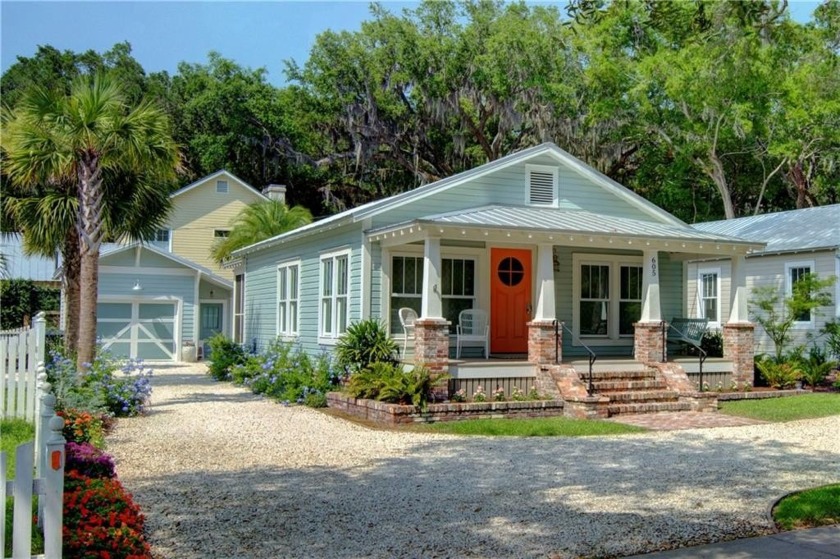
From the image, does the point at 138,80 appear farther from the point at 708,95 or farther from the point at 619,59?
the point at 708,95

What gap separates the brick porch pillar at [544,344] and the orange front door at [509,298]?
2.62 m

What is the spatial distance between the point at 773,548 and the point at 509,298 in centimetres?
1154

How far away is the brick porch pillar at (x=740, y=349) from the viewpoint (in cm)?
1627

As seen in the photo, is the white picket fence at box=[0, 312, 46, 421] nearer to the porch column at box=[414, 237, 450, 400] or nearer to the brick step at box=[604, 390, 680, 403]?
the porch column at box=[414, 237, 450, 400]

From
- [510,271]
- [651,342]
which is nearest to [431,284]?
[510,271]

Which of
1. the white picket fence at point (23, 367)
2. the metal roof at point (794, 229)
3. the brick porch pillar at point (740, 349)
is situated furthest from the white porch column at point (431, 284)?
the metal roof at point (794, 229)

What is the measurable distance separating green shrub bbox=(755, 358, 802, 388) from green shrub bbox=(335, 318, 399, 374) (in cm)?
775

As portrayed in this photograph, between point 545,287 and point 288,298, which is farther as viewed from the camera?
point 288,298

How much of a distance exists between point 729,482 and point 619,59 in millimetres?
26065

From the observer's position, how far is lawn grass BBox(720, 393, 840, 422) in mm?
13461

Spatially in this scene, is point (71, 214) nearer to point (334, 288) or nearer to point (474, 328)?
point (334, 288)

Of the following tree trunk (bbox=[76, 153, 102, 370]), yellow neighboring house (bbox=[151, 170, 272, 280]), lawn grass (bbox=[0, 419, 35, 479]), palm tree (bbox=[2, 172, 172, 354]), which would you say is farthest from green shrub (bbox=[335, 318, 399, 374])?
yellow neighboring house (bbox=[151, 170, 272, 280])

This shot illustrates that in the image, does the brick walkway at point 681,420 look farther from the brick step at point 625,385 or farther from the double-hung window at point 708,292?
the double-hung window at point 708,292

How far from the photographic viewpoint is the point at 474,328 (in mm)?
16344
